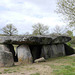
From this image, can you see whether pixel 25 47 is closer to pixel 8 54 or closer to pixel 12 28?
pixel 8 54

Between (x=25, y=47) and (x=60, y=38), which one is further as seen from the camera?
(x=60, y=38)

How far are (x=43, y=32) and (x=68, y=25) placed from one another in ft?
61.4

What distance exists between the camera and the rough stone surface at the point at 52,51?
1148 centimetres

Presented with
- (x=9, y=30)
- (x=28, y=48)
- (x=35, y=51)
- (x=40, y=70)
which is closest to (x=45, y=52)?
(x=35, y=51)

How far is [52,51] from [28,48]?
3.10m

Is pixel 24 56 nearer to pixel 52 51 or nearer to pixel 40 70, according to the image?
pixel 40 70

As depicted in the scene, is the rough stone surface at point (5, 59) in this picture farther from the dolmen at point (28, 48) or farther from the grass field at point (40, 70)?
the grass field at point (40, 70)

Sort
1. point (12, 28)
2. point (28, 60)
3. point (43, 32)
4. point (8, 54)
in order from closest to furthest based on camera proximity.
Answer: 1. point (8, 54)
2. point (28, 60)
3. point (12, 28)
4. point (43, 32)

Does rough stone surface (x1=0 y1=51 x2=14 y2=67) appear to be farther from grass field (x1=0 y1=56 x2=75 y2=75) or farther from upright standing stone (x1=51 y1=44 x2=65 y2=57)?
upright standing stone (x1=51 y1=44 x2=65 y2=57)

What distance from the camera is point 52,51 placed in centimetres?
1211

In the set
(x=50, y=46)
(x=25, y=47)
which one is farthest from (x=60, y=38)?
(x=25, y=47)

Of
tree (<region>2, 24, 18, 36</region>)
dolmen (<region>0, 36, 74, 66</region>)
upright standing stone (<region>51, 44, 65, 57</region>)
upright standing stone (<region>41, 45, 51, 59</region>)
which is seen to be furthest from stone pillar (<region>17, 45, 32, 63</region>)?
tree (<region>2, 24, 18, 36</region>)

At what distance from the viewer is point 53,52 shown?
479 inches

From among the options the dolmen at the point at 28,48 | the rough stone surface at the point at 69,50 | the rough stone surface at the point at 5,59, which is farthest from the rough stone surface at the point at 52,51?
the rough stone surface at the point at 5,59
